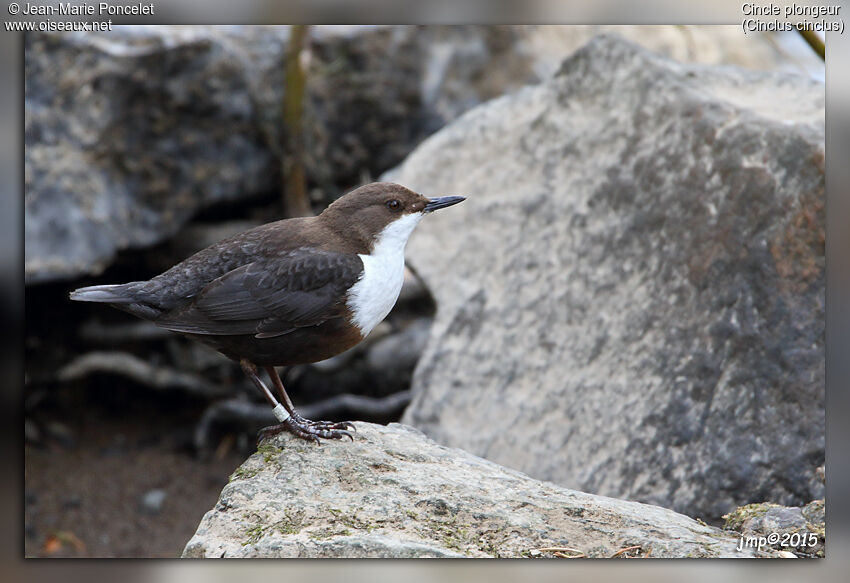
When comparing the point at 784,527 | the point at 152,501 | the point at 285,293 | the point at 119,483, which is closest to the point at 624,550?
the point at 784,527

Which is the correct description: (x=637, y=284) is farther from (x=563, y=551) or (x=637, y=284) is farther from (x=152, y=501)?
(x=152, y=501)

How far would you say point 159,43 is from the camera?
5.04m

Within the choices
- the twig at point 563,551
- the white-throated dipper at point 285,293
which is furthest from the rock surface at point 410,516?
the white-throated dipper at point 285,293

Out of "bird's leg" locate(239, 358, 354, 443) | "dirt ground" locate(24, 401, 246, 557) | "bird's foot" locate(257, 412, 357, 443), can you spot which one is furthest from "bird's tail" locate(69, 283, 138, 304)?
"dirt ground" locate(24, 401, 246, 557)

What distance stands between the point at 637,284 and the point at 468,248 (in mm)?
1027

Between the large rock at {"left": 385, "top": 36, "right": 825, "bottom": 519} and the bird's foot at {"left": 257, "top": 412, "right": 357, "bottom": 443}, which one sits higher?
the large rock at {"left": 385, "top": 36, "right": 825, "bottom": 519}

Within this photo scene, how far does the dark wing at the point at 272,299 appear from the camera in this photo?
306 cm

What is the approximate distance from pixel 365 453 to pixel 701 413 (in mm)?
1366

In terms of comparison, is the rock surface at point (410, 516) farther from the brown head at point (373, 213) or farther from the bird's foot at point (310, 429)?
the brown head at point (373, 213)

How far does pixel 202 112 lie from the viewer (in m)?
5.29

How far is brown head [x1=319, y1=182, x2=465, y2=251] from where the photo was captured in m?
3.23

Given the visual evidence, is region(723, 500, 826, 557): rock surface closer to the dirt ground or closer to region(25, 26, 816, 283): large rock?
the dirt ground

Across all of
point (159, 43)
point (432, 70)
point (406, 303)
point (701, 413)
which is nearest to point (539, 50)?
point (432, 70)

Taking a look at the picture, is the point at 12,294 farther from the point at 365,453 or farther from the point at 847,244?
the point at 847,244
